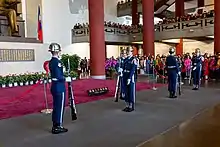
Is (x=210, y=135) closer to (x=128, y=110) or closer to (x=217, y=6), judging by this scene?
(x=128, y=110)

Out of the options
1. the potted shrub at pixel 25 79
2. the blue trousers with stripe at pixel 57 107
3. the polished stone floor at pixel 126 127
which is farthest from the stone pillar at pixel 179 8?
the blue trousers with stripe at pixel 57 107

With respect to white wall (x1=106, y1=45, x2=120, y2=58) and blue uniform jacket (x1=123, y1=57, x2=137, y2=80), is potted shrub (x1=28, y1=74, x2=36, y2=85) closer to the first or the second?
blue uniform jacket (x1=123, y1=57, x2=137, y2=80)

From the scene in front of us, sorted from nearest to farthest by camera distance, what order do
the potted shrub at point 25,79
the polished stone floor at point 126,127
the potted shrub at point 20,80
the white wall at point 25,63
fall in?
the polished stone floor at point 126,127 < the potted shrub at point 20,80 < the potted shrub at point 25,79 < the white wall at point 25,63

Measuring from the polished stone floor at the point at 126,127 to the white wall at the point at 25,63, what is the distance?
8381 mm

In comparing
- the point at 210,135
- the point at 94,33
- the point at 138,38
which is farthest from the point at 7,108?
the point at 138,38

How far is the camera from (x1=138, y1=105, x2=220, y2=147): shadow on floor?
430 cm

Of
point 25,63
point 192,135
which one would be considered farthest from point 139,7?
point 192,135

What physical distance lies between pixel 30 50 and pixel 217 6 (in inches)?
527

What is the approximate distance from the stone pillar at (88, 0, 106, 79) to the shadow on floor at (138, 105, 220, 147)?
11992mm

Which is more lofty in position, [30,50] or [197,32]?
[197,32]

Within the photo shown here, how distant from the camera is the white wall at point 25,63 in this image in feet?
48.1

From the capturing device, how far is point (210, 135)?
4.72m

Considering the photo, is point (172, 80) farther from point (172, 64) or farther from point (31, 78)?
point (31, 78)

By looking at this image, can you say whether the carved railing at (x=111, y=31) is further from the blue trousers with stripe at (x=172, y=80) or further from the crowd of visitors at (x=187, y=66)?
the blue trousers with stripe at (x=172, y=80)
